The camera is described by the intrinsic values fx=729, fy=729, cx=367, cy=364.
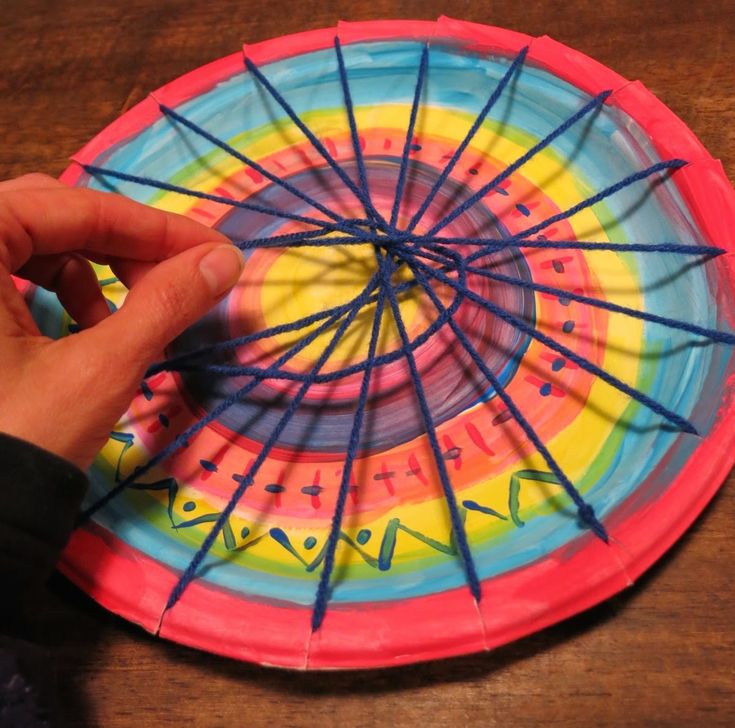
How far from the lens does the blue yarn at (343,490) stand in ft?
1.48

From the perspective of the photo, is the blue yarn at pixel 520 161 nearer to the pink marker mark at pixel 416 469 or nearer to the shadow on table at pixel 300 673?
the pink marker mark at pixel 416 469

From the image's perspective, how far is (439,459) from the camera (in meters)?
0.48

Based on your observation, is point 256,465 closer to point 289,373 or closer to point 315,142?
point 289,373

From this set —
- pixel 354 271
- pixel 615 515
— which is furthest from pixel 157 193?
pixel 615 515

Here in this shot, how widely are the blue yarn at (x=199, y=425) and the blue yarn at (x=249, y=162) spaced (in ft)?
0.29

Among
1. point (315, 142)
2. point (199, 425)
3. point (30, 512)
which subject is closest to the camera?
point (30, 512)

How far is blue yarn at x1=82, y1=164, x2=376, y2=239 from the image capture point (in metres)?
0.58

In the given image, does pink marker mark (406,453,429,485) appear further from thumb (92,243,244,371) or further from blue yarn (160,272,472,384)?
thumb (92,243,244,371)

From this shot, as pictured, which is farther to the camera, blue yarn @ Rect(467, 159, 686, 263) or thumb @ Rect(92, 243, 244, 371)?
blue yarn @ Rect(467, 159, 686, 263)

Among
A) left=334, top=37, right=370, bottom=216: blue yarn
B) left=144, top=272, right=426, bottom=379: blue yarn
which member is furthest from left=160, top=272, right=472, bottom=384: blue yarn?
left=334, top=37, right=370, bottom=216: blue yarn

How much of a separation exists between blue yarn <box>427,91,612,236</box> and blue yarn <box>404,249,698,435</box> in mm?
51

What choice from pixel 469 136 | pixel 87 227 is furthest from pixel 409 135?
pixel 87 227

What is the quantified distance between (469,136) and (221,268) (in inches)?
9.8

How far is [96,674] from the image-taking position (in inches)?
19.3
